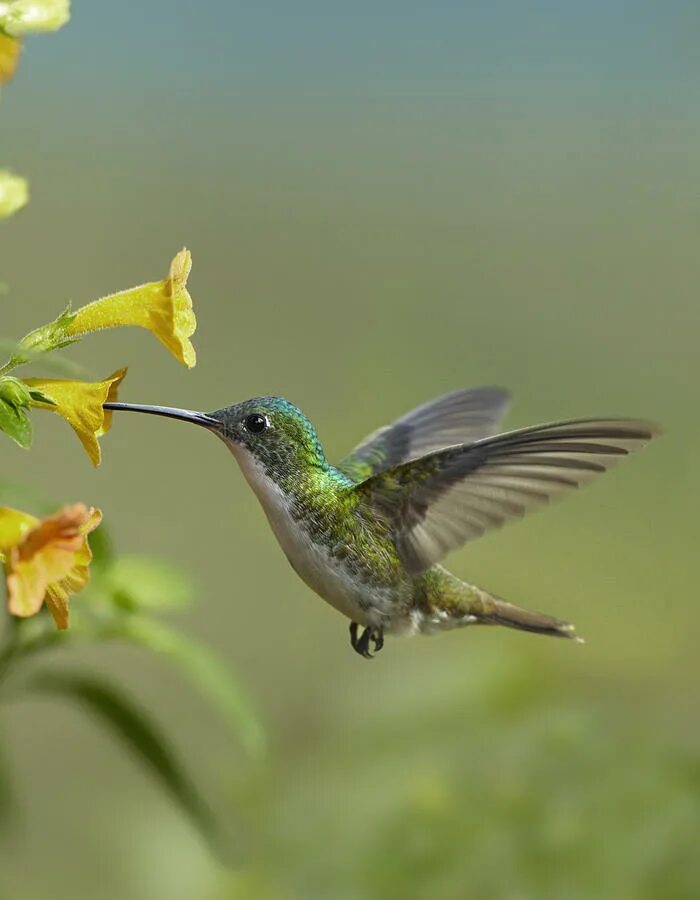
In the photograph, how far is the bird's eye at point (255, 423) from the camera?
1.19m

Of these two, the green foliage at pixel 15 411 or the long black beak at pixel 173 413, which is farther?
the long black beak at pixel 173 413

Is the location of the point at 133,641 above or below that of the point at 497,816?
above

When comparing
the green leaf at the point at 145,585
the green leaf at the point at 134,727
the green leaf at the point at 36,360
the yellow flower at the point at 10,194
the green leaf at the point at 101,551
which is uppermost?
the yellow flower at the point at 10,194

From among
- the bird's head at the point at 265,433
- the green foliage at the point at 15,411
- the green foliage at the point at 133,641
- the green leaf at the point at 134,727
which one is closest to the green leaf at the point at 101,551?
the green foliage at the point at 133,641

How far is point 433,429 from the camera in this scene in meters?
1.61

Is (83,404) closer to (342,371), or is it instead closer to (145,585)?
(145,585)

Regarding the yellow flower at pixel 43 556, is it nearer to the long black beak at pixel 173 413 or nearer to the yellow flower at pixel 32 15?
the long black beak at pixel 173 413

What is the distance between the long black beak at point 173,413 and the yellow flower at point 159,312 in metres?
0.06

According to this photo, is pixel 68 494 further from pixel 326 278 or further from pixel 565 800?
pixel 565 800

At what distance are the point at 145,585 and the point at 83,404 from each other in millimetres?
673

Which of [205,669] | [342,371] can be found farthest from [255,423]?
[342,371]

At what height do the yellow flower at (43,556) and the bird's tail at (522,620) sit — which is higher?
the yellow flower at (43,556)

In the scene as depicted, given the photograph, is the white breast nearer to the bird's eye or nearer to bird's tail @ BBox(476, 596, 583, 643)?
the bird's eye

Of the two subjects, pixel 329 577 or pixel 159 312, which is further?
pixel 329 577
